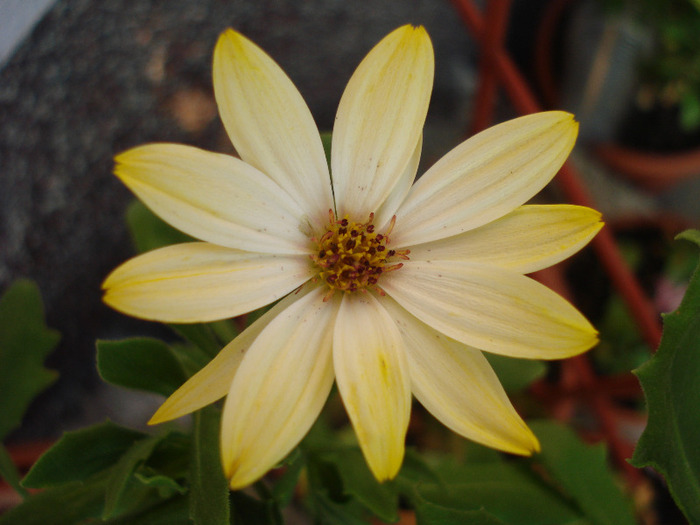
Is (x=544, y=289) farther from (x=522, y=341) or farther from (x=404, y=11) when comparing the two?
(x=404, y=11)

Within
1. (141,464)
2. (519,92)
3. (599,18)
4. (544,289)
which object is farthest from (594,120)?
(141,464)

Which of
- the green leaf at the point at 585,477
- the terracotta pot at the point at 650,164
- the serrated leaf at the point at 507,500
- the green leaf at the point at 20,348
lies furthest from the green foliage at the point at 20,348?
the terracotta pot at the point at 650,164

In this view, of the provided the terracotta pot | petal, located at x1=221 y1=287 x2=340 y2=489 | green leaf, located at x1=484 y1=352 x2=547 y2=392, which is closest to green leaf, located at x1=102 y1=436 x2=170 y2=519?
petal, located at x1=221 y1=287 x2=340 y2=489

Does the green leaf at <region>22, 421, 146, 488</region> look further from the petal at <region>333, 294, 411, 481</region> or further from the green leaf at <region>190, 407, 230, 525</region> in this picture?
the petal at <region>333, 294, 411, 481</region>

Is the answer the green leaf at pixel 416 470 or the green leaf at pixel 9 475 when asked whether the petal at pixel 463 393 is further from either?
the green leaf at pixel 9 475

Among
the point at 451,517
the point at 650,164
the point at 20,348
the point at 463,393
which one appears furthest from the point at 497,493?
the point at 650,164

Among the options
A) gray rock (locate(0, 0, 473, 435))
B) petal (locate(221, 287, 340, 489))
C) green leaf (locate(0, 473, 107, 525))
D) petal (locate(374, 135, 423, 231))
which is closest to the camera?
petal (locate(221, 287, 340, 489))

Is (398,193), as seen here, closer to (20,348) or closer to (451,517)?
(451,517)

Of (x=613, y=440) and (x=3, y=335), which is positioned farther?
(x=613, y=440)
